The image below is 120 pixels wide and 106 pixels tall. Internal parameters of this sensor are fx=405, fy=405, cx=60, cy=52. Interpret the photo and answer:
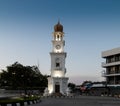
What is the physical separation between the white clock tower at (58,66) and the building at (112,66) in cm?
2108

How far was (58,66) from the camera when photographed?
364ft

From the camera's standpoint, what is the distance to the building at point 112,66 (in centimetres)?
12662

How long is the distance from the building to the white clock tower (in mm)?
21081

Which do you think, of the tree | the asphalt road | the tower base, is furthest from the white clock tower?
the asphalt road

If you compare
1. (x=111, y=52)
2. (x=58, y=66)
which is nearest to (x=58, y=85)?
(x=58, y=66)

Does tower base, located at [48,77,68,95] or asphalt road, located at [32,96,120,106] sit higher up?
tower base, located at [48,77,68,95]

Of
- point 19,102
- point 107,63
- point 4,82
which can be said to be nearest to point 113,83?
point 107,63

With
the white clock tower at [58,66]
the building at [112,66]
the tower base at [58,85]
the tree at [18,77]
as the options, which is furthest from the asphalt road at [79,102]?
the tree at [18,77]

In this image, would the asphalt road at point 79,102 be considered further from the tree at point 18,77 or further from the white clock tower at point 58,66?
the tree at point 18,77

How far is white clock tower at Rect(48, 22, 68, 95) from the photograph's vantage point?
4277 inches

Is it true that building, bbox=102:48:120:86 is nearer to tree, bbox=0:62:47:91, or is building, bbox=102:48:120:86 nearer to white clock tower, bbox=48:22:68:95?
white clock tower, bbox=48:22:68:95

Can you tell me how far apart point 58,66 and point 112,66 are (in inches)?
1098

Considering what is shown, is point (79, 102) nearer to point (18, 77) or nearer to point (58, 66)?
point (58, 66)

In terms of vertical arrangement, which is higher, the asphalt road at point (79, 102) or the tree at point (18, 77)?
the tree at point (18, 77)
